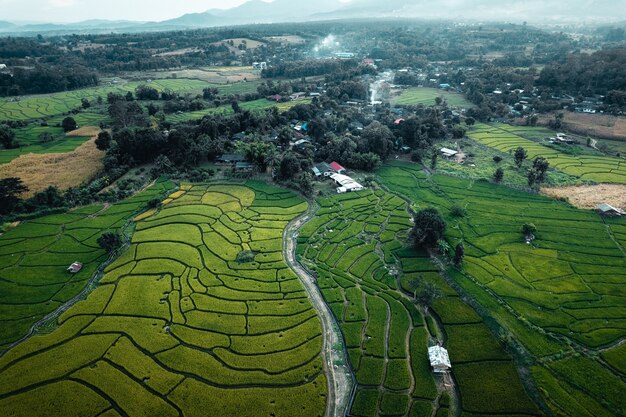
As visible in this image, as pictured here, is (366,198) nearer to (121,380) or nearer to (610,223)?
(610,223)

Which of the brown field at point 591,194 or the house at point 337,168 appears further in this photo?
the house at point 337,168

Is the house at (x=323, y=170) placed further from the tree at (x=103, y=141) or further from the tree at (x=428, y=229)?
the tree at (x=103, y=141)

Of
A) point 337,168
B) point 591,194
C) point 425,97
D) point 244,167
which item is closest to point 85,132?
point 244,167

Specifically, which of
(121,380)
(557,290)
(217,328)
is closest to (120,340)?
(121,380)

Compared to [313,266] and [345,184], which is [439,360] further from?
[345,184]

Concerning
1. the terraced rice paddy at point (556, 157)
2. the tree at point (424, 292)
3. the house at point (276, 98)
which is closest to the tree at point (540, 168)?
the terraced rice paddy at point (556, 157)

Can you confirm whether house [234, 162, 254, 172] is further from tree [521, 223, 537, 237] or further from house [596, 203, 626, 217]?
house [596, 203, 626, 217]
